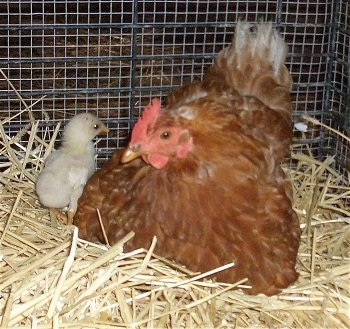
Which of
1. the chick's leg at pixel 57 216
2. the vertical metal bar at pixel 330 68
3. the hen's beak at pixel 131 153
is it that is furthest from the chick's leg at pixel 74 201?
the vertical metal bar at pixel 330 68

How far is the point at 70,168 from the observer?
323cm

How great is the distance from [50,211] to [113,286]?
1.04 m

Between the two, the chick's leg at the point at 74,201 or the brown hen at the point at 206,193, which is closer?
the brown hen at the point at 206,193

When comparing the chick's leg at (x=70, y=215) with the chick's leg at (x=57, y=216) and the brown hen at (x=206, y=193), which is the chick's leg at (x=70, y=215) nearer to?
the chick's leg at (x=57, y=216)

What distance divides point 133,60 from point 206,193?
4.22 feet

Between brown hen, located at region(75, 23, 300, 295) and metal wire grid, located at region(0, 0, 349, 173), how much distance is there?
0.83 meters

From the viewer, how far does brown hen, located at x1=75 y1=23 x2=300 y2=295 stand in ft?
8.29

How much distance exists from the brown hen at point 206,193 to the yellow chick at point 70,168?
239 mm

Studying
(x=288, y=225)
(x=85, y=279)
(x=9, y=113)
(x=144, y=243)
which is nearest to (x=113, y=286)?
(x=85, y=279)

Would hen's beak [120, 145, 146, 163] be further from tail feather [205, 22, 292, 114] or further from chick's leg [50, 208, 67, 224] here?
chick's leg [50, 208, 67, 224]

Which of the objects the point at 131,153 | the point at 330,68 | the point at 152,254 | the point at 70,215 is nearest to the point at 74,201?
the point at 70,215

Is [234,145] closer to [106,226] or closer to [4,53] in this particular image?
[106,226]

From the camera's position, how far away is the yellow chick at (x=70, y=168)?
3.20 metres

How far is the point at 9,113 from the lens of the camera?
402 cm
